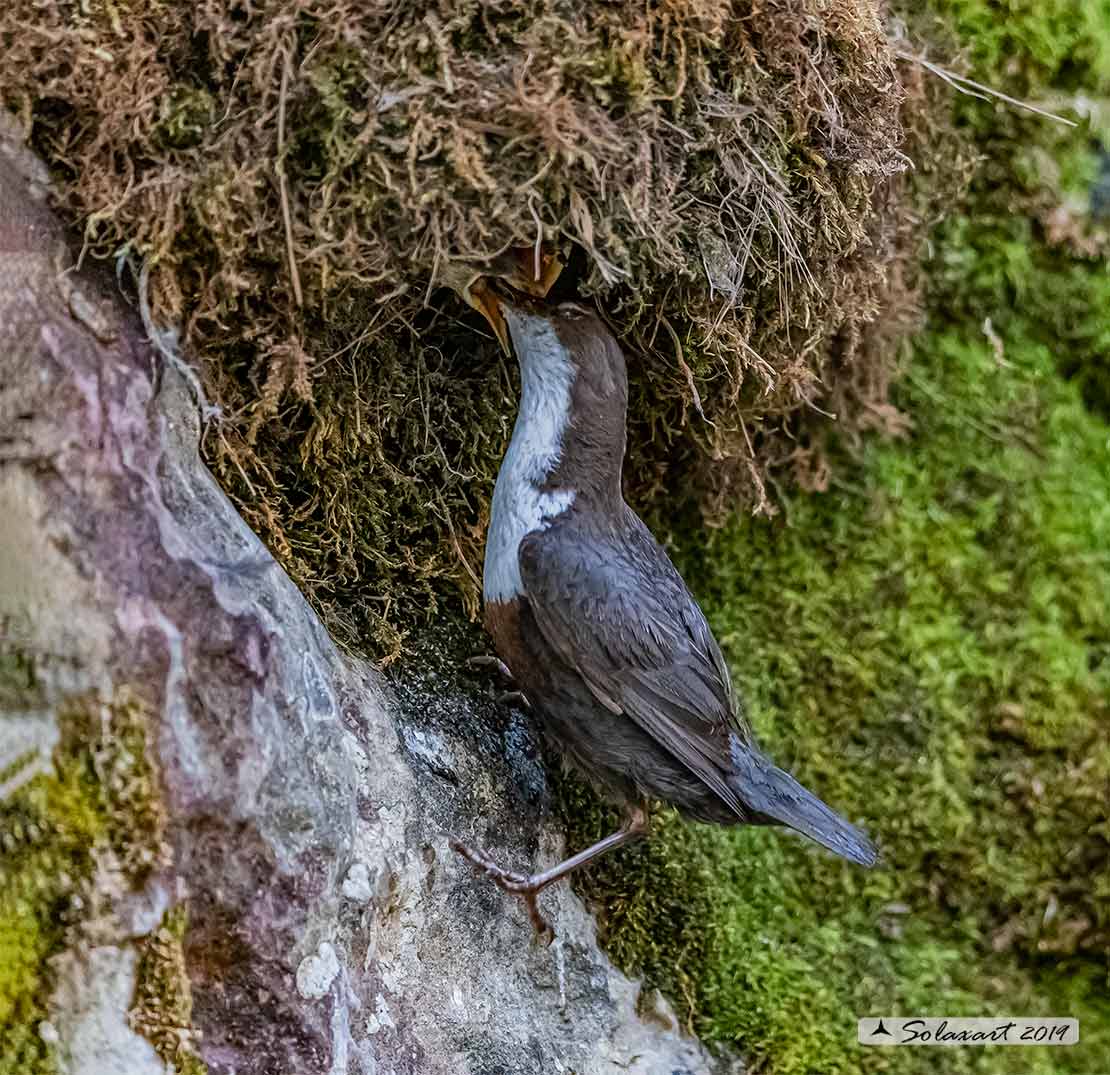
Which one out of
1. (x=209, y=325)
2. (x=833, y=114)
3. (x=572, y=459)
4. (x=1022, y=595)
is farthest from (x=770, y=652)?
(x=209, y=325)

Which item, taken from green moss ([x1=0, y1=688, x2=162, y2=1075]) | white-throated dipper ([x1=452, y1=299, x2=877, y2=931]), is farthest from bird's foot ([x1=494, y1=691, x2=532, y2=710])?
green moss ([x1=0, y1=688, x2=162, y2=1075])

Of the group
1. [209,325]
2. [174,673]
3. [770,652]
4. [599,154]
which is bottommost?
[770,652]

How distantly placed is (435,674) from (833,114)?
1645 millimetres

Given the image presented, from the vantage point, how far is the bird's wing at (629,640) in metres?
3.01

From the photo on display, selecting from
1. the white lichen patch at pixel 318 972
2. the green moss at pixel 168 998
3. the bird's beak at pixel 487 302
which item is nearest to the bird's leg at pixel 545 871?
the white lichen patch at pixel 318 972

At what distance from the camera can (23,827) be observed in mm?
2309

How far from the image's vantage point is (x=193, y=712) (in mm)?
2387

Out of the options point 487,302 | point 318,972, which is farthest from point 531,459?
point 318,972

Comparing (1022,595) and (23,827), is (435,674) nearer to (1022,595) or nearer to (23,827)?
(23,827)

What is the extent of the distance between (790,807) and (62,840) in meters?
1.64

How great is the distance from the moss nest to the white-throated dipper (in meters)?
0.20

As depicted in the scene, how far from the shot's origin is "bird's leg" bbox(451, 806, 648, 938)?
3.00 m

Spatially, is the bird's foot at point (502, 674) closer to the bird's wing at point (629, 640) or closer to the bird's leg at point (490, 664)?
the bird's leg at point (490, 664)

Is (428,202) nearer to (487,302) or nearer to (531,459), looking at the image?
(487,302)
